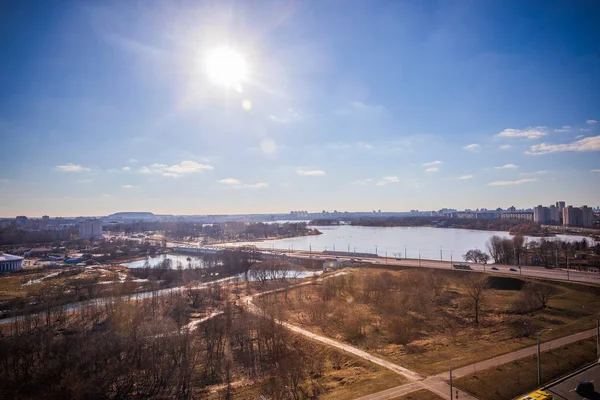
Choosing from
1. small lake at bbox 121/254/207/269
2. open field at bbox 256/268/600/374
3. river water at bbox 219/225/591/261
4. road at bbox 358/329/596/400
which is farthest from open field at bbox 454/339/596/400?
small lake at bbox 121/254/207/269

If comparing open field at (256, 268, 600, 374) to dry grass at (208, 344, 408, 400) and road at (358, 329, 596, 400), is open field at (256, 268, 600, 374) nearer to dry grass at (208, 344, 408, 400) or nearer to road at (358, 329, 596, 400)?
road at (358, 329, 596, 400)

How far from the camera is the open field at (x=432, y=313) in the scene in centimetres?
1639

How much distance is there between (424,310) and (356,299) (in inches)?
234

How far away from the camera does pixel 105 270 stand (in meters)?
43.8

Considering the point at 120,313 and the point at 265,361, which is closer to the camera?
the point at 265,361

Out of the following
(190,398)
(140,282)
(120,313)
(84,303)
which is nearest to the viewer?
(190,398)

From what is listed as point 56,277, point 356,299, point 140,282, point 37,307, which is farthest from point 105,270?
point 356,299

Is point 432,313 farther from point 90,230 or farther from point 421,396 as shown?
point 90,230

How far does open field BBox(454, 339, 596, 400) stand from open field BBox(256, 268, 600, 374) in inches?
50.1

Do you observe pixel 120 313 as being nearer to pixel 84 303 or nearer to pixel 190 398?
pixel 84 303

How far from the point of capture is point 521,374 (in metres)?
12.5

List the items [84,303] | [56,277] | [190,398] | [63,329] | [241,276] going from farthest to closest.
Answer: [241,276] < [56,277] < [84,303] < [63,329] < [190,398]

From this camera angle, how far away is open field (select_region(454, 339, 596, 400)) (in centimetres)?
1152

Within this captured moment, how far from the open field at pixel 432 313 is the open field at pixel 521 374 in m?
1.27
